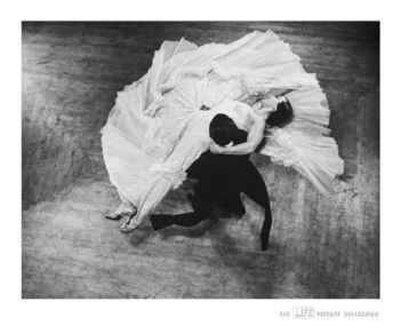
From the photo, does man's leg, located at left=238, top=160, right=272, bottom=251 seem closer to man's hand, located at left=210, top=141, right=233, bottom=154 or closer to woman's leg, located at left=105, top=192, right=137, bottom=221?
man's hand, located at left=210, top=141, right=233, bottom=154

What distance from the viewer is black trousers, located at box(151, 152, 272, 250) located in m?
2.78

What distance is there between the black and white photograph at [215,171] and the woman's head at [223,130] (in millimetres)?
10

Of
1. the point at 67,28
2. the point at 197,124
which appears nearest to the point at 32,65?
the point at 67,28

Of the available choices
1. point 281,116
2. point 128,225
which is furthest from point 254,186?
point 128,225

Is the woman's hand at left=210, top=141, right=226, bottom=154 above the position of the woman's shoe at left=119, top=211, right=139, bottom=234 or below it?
above

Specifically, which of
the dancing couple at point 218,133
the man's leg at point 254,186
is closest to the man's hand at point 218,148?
the dancing couple at point 218,133

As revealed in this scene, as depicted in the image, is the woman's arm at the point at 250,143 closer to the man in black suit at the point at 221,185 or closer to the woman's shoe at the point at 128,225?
the man in black suit at the point at 221,185

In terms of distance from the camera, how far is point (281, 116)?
9.20 ft

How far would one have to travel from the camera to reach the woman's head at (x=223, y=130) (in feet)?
9.05

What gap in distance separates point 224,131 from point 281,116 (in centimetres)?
32

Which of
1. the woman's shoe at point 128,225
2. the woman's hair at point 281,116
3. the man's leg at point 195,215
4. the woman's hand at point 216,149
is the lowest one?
the woman's shoe at point 128,225

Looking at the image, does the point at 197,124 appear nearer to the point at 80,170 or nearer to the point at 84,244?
the point at 80,170

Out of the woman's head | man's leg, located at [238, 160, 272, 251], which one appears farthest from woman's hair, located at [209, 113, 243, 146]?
man's leg, located at [238, 160, 272, 251]

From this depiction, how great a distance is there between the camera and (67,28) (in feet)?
9.71
